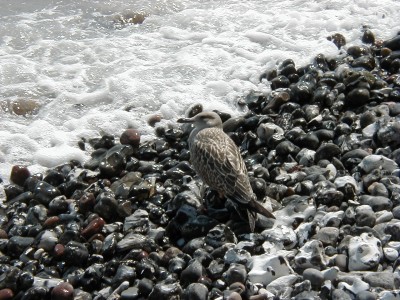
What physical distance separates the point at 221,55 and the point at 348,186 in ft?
10.7

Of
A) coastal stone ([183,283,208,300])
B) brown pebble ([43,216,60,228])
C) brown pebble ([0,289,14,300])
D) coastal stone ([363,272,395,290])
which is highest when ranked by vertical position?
coastal stone ([363,272,395,290])

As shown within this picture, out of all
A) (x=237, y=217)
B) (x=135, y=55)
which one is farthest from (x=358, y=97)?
(x=135, y=55)

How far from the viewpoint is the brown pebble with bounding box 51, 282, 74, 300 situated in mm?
4984

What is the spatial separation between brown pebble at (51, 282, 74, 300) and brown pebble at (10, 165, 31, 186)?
1.71 m

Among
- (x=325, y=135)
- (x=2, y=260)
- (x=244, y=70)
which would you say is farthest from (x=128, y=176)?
(x=244, y=70)

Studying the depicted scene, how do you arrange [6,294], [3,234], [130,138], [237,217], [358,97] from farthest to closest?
[358,97] → [130,138] → [3,234] → [237,217] → [6,294]

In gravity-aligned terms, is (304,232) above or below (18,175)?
above

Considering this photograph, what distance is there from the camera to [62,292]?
16.4 feet

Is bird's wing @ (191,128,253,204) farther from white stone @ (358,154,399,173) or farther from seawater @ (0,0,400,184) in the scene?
seawater @ (0,0,400,184)

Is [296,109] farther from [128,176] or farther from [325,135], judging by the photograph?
[128,176]

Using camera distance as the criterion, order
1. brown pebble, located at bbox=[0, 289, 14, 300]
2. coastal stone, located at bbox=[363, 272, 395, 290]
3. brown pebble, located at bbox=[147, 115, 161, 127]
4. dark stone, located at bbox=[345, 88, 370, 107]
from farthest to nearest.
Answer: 1. brown pebble, located at bbox=[147, 115, 161, 127]
2. dark stone, located at bbox=[345, 88, 370, 107]
3. brown pebble, located at bbox=[0, 289, 14, 300]
4. coastal stone, located at bbox=[363, 272, 395, 290]

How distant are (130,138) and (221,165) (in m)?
1.47

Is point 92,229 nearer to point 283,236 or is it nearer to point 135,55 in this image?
point 283,236

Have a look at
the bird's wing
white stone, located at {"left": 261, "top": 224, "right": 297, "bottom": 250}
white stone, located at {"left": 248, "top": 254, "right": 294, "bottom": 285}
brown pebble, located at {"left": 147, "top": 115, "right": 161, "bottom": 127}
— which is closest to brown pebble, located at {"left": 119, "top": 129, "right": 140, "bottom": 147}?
brown pebble, located at {"left": 147, "top": 115, "right": 161, "bottom": 127}
